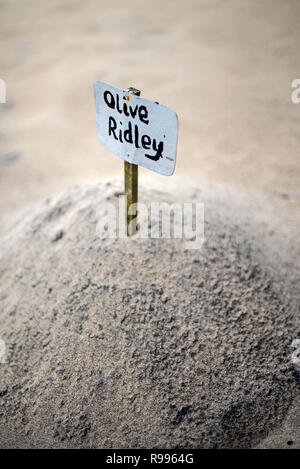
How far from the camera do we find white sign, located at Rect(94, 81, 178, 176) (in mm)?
1316

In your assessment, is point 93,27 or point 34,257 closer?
point 34,257

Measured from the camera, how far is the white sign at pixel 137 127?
4.32ft

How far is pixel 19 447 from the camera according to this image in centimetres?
142

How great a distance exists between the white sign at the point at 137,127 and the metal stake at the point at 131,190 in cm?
6

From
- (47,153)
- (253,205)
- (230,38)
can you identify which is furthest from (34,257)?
(230,38)

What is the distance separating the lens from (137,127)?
4.56 feet

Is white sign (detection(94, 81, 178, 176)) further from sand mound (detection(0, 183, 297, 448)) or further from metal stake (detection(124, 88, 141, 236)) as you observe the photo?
sand mound (detection(0, 183, 297, 448))

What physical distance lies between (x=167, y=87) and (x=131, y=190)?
2.93 metres

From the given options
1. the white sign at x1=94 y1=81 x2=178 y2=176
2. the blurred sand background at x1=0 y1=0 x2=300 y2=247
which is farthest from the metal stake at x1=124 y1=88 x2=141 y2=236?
the blurred sand background at x1=0 y1=0 x2=300 y2=247

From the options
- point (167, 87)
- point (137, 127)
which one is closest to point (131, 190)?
point (137, 127)

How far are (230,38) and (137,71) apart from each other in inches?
53.4

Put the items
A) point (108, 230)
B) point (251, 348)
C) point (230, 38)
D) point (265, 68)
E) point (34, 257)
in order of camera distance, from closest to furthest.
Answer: point (251, 348) → point (108, 230) → point (34, 257) → point (265, 68) → point (230, 38)

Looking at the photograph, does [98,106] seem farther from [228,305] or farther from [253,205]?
[253,205]

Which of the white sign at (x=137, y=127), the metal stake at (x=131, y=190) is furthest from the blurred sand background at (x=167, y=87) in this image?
the white sign at (x=137, y=127)
